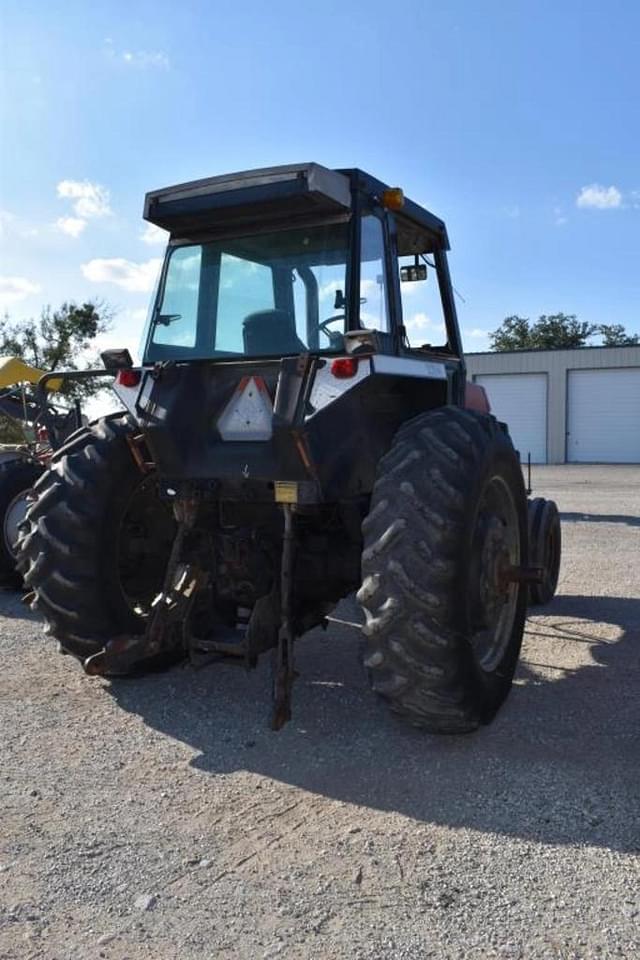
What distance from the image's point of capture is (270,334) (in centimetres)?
459

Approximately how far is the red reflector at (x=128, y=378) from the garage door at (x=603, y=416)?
108 feet

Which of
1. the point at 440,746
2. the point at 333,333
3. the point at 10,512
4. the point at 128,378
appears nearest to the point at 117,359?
the point at 128,378

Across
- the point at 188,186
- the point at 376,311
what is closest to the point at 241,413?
the point at 376,311

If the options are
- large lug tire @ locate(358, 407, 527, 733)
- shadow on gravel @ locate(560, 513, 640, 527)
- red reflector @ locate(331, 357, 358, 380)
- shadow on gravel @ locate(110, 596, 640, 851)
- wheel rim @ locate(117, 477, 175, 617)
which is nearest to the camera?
shadow on gravel @ locate(110, 596, 640, 851)

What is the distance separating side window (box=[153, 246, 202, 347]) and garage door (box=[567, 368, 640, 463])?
32.6 m

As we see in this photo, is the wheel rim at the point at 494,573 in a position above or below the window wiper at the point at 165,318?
below

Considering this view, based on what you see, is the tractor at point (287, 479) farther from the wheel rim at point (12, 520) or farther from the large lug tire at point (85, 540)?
the wheel rim at point (12, 520)

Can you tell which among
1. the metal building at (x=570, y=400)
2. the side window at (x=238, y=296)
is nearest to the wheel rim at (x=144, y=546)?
the side window at (x=238, y=296)

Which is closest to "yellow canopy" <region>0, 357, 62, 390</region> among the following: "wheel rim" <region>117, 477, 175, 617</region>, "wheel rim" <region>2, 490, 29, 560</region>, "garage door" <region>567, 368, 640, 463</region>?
"wheel rim" <region>2, 490, 29, 560</region>

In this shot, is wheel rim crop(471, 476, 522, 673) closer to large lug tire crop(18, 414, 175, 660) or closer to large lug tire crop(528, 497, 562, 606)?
large lug tire crop(18, 414, 175, 660)

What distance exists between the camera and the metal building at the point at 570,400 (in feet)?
115

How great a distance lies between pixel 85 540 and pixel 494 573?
2151 mm

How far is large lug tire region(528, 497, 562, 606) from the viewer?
6.94 m

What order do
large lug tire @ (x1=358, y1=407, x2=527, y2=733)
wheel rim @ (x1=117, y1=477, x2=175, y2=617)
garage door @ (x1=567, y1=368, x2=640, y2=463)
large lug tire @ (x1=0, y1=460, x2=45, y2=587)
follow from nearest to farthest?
large lug tire @ (x1=358, y1=407, x2=527, y2=733), wheel rim @ (x1=117, y1=477, x2=175, y2=617), large lug tire @ (x1=0, y1=460, x2=45, y2=587), garage door @ (x1=567, y1=368, x2=640, y2=463)
